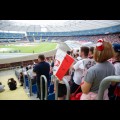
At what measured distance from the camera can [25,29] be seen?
184ft

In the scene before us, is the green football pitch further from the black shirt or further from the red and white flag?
the red and white flag

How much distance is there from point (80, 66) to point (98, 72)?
0.77 m

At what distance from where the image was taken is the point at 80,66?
7.91 ft

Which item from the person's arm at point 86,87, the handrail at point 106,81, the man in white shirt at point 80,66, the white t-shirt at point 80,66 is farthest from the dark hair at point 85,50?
the handrail at point 106,81

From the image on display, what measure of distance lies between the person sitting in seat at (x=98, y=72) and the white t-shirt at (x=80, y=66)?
1.91 feet

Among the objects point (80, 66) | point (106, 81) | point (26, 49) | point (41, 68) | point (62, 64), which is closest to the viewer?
point (106, 81)

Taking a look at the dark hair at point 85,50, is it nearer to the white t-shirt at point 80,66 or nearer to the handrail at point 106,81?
the white t-shirt at point 80,66

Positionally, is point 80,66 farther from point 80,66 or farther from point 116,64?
point 116,64

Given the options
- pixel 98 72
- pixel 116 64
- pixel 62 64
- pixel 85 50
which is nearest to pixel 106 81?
pixel 98 72

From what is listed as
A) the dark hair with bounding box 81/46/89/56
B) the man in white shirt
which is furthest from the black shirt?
the dark hair with bounding box 81/46/89/56

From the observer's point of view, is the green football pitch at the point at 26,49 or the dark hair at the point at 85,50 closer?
the dark hair at the point at 85,50

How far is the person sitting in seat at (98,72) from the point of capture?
1.63 m
